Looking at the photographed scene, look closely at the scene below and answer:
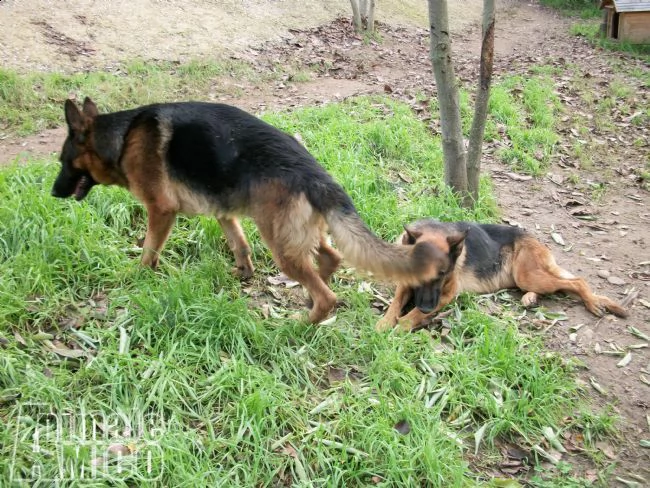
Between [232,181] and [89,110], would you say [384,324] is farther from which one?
[89,110]

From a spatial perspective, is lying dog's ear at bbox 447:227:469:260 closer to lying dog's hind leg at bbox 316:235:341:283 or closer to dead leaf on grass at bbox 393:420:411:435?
lying dog's hind leg at bbox 316:235:341:283

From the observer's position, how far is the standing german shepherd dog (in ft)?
11.5

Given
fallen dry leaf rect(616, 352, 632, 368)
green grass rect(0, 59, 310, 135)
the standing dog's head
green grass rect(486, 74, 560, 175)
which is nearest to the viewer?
fallen dry leaf rect(616, 352, 632, 368)

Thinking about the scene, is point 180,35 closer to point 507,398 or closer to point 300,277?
point 300,277

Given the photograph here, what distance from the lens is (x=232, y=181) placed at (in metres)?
3.75

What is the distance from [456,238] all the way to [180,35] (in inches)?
293

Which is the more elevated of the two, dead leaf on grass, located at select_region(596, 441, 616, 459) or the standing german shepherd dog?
the standing german shepherd dog

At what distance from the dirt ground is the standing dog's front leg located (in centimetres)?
273

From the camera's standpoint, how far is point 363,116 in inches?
291

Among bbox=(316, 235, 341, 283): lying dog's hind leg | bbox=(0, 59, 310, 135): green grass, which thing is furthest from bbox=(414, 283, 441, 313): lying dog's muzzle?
bbox=(0, 59, 310, 135): green grass

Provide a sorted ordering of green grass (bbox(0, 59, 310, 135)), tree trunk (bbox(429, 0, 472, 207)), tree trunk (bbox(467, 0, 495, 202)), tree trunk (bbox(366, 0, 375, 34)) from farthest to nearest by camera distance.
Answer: tree trunk (bbox(366, 0, 375, 34)), green grass (bbox(0, 59, 310, 135)), tree trunk (bbox(467, 0, 495, 202)), tree trunk (bbox(429, 0, 472, 207))

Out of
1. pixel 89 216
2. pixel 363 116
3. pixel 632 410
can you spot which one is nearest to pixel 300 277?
pixel 89 216

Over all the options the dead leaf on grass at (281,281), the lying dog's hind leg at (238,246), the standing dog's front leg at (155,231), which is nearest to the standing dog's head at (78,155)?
the standing dog's front leg at (155,231)

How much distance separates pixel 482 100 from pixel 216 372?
152 inches
